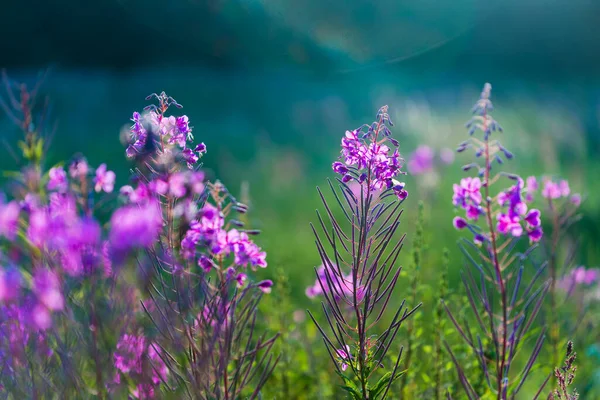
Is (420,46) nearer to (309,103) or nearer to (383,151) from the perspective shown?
(309,103)

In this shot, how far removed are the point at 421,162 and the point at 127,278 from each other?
11.5 feet

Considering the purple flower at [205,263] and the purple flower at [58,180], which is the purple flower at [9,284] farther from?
the purple flower at [58,180]

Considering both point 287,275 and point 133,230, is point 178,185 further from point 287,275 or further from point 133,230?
point 287,275

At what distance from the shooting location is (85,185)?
1979 mm

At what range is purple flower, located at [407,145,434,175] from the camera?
14.9 ft

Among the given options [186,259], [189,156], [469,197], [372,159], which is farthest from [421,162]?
[186,259]

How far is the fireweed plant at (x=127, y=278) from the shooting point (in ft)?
4.00

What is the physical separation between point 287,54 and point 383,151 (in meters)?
9.40

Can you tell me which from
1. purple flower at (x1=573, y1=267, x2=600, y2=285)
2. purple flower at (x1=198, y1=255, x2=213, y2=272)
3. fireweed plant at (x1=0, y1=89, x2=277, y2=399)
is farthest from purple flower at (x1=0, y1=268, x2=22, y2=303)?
purple flower at (x1=573, y1=267, x2=600, y2=285)

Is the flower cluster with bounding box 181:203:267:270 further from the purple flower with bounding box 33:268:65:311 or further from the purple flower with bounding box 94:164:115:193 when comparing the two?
the purple flower with bounding box 94:164:115:193

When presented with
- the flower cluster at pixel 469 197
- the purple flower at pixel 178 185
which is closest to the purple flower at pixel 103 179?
the purple flower at pixel 178 185

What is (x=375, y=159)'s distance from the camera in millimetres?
1656

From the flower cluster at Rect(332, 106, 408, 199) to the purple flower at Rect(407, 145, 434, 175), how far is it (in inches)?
114

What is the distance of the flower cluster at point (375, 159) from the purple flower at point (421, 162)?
2889mm
